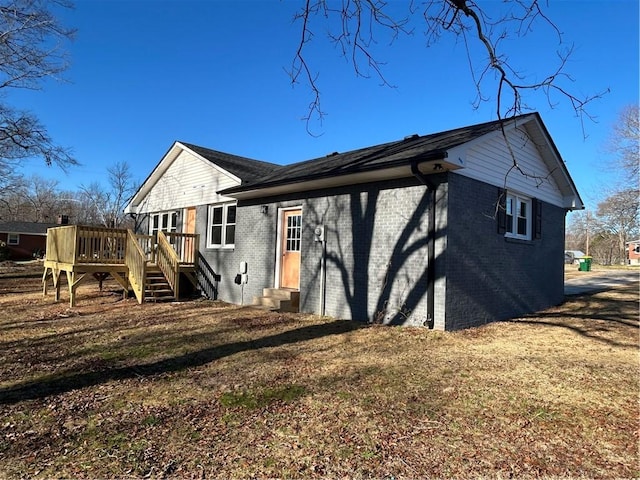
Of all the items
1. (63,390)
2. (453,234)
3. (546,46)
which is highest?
(546,46)

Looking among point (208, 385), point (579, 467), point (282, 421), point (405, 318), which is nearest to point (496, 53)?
point (579, 467)

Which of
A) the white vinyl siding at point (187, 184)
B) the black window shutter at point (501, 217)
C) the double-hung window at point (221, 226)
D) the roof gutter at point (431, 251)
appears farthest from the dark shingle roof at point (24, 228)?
the black window shutter at point (501, 217)

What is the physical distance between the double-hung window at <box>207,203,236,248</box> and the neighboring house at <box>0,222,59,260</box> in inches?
1358

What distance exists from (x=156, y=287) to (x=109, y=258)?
1664mm

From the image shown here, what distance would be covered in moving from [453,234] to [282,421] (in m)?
5.33

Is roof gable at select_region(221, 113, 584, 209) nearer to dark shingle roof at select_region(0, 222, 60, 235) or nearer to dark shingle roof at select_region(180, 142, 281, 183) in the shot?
dark shingle roof at select_region(180, 142, 281, 183)

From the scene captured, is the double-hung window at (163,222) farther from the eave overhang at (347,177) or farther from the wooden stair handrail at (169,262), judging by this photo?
the eave overhang at (347,177)

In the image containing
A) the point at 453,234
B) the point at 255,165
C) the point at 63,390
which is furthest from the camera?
the point at 255,165

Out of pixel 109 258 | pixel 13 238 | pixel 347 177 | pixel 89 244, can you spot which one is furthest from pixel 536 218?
pixel 13 238

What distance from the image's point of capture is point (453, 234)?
791cm

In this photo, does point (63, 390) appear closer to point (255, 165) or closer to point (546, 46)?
point (546, 46)

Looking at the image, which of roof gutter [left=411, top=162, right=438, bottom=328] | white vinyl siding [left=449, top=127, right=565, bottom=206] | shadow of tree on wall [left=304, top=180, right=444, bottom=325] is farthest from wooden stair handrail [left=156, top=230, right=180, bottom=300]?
white vinyl siding [left=449, top=127, right=565, bottom=206]

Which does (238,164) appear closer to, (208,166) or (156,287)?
(208,166)

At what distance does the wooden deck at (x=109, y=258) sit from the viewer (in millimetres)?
11078
